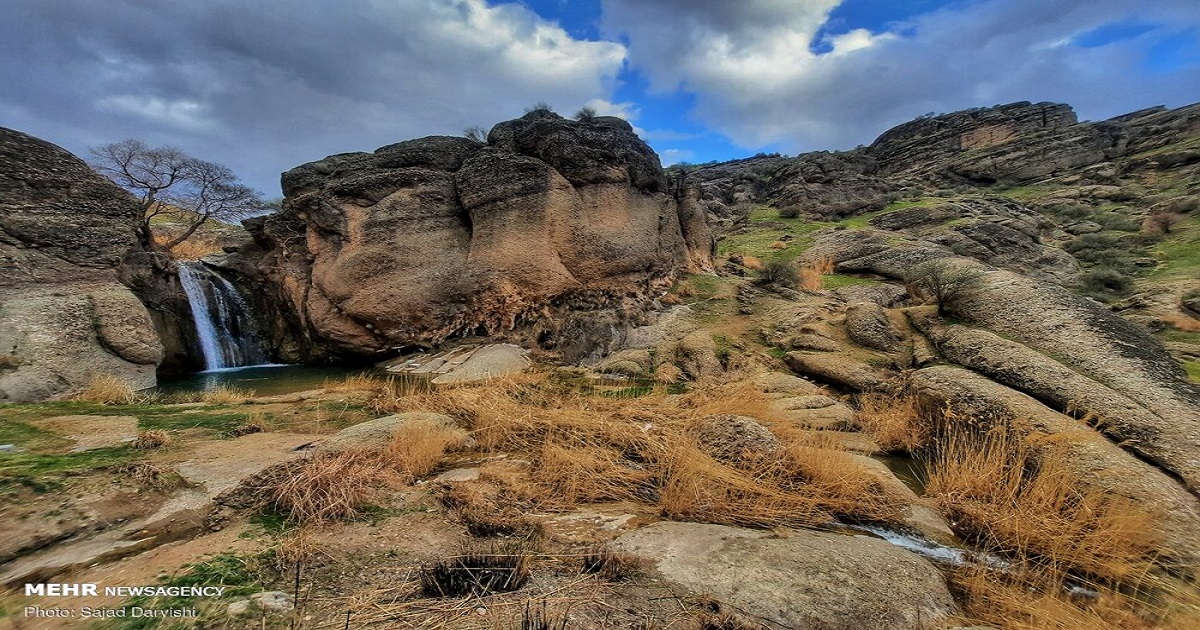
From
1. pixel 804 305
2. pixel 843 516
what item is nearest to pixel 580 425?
pixel 843 516

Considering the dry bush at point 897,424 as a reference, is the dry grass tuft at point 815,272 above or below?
above

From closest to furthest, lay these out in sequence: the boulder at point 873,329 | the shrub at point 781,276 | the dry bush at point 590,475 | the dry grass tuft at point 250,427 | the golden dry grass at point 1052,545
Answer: the golden dry grass at point 1052,545, the dry bush at point 590,475, the dry grass tuft at point 250,427, the boulder at point 873,329, the shrub at point 781,276

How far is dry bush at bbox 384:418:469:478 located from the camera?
16.8 ft

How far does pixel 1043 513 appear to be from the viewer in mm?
4188

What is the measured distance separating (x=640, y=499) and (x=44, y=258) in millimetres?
15168

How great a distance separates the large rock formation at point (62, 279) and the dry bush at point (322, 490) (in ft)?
31.9

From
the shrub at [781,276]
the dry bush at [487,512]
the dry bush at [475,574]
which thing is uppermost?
the shrub at [781,276]

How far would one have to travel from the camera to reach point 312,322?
16219 millimetres

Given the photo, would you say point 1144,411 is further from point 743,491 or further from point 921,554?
point 743,491

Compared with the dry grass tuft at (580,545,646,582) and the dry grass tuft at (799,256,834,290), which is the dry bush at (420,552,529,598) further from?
the dry grass tuft at (799,256,834,290)

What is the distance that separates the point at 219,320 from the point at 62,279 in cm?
674

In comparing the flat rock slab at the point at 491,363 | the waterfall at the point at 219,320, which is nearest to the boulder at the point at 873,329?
the flat rock slab at the point at 491,363

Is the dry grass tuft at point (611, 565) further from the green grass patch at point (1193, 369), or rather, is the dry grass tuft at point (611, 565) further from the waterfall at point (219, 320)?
the waterfall at point (219, 320)

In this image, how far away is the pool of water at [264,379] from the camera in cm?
1231
